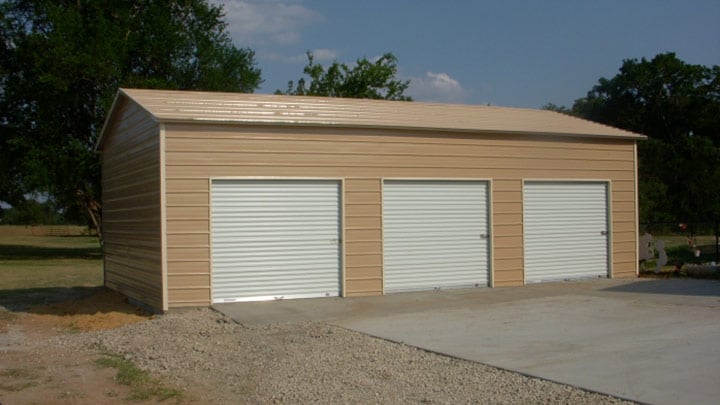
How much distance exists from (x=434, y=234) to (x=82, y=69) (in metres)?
18.7

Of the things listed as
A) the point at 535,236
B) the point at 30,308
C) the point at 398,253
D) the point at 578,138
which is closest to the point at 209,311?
the point at 398,253

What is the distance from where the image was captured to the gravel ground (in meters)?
6.55

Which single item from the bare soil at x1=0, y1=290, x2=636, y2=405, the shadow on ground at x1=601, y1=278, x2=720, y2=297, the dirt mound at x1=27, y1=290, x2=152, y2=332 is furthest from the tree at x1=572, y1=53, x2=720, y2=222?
the bare soil at x1=0, y1=290, x2=636, y2=405

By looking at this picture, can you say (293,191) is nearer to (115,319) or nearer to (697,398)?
(115,319)

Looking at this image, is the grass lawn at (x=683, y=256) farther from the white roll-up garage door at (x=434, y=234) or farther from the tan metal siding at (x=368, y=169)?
the white roll-up garage door at (x=434, y=234)

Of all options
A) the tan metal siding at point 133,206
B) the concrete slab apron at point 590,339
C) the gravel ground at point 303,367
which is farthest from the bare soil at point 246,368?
the tan metal siding at point 133,206

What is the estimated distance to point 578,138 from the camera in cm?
1552

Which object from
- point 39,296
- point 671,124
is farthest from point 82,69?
point 671,124

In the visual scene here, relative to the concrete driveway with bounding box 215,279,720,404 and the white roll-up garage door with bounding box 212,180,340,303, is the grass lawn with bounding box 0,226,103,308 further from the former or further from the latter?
the concrete driveway with bounding box 215,279,720,404

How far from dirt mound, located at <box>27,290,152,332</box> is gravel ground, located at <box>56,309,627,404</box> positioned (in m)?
1.08

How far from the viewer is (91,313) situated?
13.1 metres

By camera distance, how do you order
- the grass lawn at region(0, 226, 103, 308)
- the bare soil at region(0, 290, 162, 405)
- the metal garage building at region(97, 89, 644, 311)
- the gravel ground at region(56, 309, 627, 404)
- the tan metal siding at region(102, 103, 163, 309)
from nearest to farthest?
the gravel ground at region(56, 309, 627, 404) < the bare soil at region(0, 290, 162, 405) < the metal garage building at region(97, 89, 644, 311) < the tan metal siding at region(102, 103, 163, 309) < the grass lawn at region(0, 226, 103, 308)

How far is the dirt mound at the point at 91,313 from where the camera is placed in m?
11.8

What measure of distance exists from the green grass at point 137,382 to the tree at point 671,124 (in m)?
36.6
